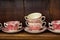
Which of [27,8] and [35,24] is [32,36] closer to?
[35,24]

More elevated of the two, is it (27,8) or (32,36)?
(27,8)

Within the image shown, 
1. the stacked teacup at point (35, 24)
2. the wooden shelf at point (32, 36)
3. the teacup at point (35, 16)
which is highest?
the teacup at point (35, 16)

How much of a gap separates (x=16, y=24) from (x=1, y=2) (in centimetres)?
19

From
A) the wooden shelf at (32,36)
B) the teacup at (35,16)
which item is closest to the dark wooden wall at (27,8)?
the teacup at (35,16)

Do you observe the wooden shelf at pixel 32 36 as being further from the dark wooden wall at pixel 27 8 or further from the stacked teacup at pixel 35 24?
the dark wooden wall at pixel 27 8

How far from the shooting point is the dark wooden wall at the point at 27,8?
34.3 inches

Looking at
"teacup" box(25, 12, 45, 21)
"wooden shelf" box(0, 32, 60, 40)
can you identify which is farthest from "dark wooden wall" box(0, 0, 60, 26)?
"wooden shelf" box(0, 32, 60, 40)

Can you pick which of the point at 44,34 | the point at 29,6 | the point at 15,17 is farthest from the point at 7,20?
the point at 44,34

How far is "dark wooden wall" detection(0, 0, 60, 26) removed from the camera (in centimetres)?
87

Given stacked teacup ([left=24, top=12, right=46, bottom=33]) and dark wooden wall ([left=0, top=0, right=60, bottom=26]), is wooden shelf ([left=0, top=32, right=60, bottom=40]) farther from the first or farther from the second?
dark wooden wall ([left=0, top=0, right=60, bottom=26])

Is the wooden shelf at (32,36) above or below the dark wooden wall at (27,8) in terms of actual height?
below

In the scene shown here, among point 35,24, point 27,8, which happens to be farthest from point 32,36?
point 27,8

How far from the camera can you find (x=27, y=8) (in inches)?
35.1

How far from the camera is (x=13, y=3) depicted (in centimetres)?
89
